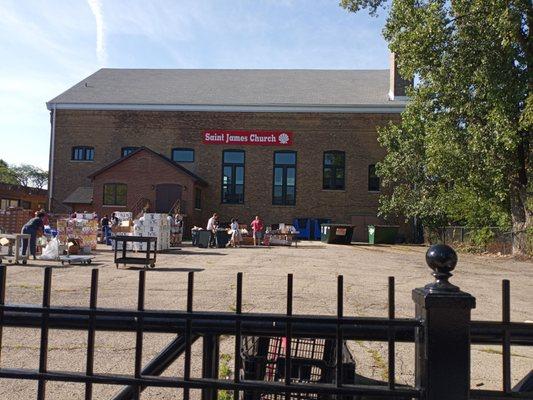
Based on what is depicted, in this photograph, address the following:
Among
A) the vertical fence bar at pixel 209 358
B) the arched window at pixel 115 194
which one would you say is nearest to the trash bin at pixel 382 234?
the arched window at pixel 115 194

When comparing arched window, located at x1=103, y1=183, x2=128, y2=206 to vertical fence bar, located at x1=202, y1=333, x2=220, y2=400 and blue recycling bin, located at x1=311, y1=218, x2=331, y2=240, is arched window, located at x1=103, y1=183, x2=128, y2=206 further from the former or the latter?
vertical fence bar, located at x1=202, y1=333, x2=220, y2=400

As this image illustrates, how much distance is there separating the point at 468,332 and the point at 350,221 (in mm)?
33776

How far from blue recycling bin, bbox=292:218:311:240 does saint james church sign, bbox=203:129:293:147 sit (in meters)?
5.59

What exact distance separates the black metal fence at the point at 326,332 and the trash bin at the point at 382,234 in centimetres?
3109

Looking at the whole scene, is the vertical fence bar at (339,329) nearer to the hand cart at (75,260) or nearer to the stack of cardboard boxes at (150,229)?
the hand cart at (75,260)

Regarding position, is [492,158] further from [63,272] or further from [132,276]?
[63,272]

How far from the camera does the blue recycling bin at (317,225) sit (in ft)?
116

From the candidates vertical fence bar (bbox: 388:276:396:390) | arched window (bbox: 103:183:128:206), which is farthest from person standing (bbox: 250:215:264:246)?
vertical fence bar (bbox: 388:276:396:390)

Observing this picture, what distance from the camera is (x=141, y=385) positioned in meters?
2.09

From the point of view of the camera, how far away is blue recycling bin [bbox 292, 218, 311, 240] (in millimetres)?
35312

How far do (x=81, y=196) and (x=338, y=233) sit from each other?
18359mm

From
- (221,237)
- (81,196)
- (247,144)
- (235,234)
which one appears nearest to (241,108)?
(247,144)

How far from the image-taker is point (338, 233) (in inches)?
1206

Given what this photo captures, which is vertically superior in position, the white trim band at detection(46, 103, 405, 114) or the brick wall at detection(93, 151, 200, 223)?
the white trim band at detection(46, 103, 405, 114)
